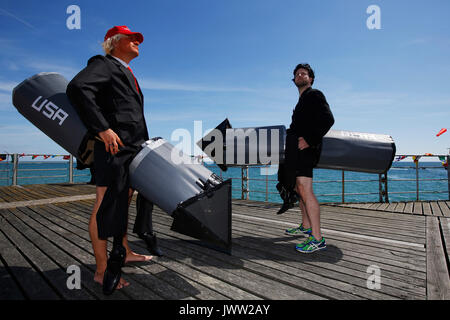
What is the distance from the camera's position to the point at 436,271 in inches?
70.5

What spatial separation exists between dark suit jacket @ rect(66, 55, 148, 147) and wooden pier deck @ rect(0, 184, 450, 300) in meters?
0.98

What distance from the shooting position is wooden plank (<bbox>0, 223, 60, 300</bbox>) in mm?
1440

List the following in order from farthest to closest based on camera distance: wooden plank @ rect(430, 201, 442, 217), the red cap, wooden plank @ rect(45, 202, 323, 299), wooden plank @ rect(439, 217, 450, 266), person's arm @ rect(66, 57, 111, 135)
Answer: wooden plank @ rect(430, 201, 442, 217) → wooden plank @ rect(439, 217, 450, 266) → the red cap → wooden plank @ rect(45, 202, 323, 299) → person's arm @ rect(66, 57, 111, 135)

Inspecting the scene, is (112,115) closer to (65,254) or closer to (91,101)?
(91,101)

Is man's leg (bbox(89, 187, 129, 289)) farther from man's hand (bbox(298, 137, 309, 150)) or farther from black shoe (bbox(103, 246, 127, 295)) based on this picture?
man's hand (bbox(298, 137, 309, 150))

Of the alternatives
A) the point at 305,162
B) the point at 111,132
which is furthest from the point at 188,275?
the point at 305,162

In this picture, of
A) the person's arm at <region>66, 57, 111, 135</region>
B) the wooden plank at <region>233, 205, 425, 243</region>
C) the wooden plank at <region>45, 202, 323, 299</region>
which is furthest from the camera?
the wooden plank at <region>233, 205, 425, 243</region>

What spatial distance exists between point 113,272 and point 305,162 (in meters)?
1.78

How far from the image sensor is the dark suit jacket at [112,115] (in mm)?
1375

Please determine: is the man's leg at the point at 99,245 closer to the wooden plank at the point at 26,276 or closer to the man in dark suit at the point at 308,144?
the wooden plank at the point at 26,276

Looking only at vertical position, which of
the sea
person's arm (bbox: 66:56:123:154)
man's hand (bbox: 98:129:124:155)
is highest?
person's arm (bbox: 66:56:123:154)

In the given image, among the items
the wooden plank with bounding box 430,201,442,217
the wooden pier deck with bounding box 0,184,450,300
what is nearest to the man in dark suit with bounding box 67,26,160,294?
the wooden pier deck with bounding box 0,184,450,300

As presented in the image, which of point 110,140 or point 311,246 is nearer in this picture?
point 110,140
